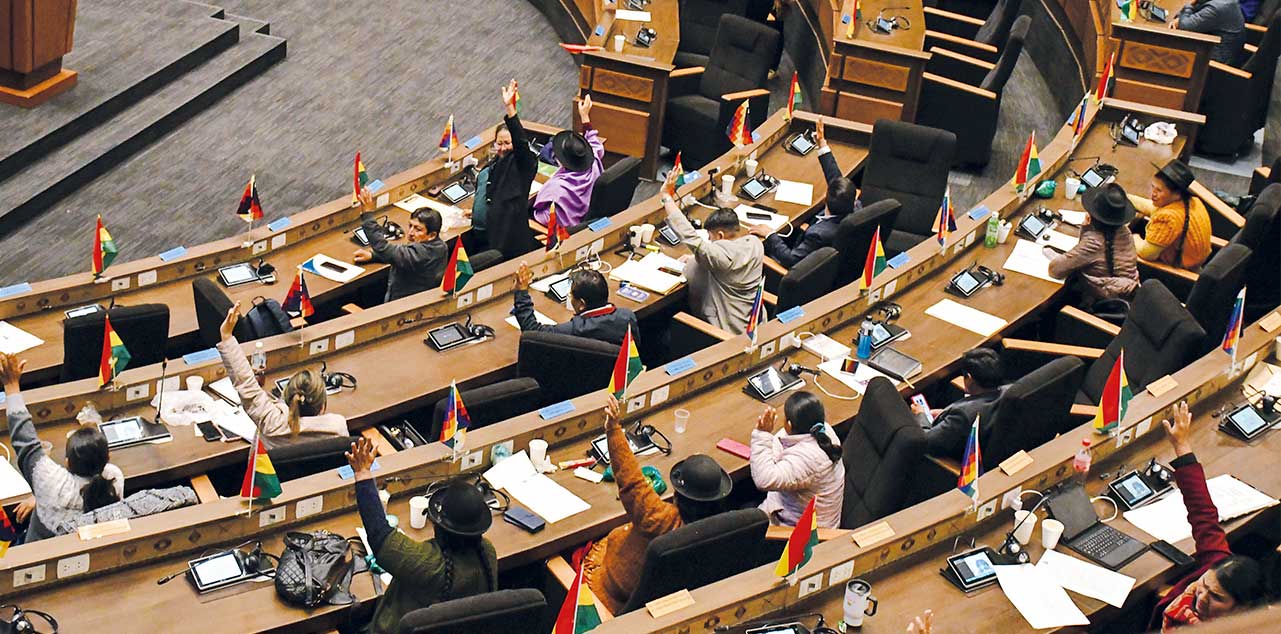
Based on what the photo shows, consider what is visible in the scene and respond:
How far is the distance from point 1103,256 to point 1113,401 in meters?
A: 1.85

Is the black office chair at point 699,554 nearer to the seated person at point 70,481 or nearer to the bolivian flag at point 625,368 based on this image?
the bolivian flag at point 625,368

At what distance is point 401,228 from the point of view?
755 cm

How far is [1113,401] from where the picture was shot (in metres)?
5.35

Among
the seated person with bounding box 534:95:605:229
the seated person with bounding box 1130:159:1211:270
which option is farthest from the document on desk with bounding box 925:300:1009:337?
the seated person with bounding box 534:95:605:229

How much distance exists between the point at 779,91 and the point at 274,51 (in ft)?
13.2

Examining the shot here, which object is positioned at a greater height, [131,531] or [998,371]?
[998,371]

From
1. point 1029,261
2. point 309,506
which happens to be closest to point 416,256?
point 309,506

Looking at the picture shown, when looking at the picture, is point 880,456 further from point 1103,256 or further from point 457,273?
point 1103,256

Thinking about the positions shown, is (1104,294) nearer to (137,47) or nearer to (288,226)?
(288,226)

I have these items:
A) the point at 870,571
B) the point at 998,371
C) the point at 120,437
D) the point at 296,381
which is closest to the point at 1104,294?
the point at 998,371

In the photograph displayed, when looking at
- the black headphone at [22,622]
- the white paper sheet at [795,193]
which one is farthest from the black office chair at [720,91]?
the black headphone at [22,622]

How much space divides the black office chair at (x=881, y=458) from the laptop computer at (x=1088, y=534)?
1.63 ft

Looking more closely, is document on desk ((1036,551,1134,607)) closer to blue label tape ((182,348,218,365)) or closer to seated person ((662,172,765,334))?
seated person ((662,172,765,334))

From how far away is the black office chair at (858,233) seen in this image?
7133 millimetres
